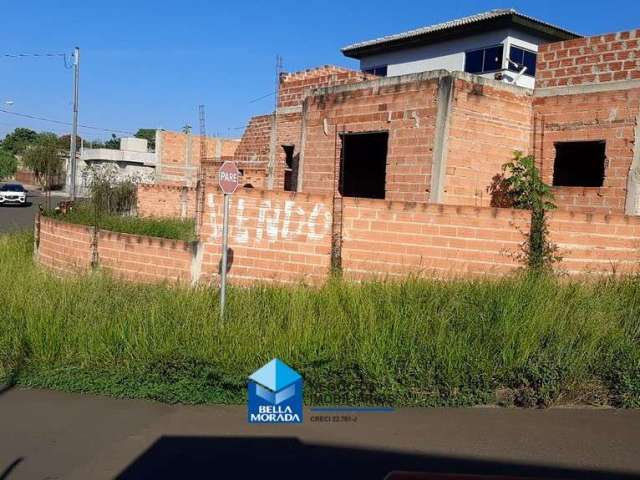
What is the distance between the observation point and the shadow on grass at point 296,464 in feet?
12.5

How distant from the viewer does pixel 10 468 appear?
3.94m

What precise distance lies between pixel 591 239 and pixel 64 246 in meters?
7.69

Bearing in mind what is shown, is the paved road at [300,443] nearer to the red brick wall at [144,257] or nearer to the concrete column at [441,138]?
the red brick wall at [144,257]

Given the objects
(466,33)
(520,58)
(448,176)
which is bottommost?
(448,176)

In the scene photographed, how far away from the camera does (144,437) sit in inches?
173

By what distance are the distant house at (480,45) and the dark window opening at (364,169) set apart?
11.0 meters

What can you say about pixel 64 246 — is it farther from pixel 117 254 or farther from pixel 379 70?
pixel 379 70

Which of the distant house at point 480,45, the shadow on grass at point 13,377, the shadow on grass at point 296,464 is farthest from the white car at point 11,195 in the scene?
the shadow on grass at point 296,464

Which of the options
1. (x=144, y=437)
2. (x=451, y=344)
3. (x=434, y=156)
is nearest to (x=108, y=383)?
(x=144, y=437)

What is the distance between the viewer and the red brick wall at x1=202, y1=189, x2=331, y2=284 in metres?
7.46

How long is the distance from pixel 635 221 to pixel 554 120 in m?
3.26

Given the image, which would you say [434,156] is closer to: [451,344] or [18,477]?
[451,344]

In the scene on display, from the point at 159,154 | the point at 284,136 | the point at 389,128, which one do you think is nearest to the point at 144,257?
the point at 389,128

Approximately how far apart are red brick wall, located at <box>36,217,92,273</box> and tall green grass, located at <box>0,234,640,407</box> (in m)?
2.25
